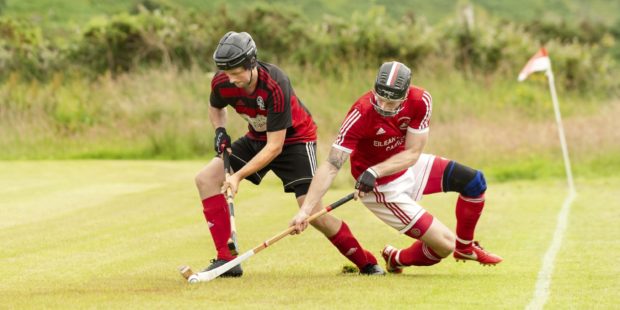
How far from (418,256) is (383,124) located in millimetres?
1274

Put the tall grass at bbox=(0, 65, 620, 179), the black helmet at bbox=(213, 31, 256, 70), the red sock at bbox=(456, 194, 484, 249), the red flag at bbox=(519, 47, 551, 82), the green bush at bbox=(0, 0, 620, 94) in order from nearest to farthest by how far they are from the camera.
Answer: the black helmet at bbox=(213, 31, 256, 70), the red sock at bbox=(456, 194, 484, 249), the red flag at bbox=(519, 47, 551, 82), the tall grass at bbox=(0, 65, 620, 179), the green bush at bbox=(0, 0, 620, 94)

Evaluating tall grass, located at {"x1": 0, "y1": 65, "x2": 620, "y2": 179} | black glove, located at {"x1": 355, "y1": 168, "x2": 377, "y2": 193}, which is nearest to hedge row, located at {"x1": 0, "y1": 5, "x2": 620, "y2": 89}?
tall grass, located at {"x1": 0, "y1": 65, "x2": 620, "y2": 179}

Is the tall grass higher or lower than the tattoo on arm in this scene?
lower

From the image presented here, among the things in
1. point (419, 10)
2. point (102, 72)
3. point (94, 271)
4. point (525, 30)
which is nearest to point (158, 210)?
point (94, 271)

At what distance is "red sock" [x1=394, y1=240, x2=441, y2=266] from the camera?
938cm

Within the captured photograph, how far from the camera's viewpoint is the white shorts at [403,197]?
9102 mm

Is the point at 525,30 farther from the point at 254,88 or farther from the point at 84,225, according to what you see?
the point at 254,88

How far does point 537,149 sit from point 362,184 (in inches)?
691

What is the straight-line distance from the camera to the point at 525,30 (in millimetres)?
46906

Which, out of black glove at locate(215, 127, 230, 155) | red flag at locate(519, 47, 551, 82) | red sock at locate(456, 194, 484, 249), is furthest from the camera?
→ red flag at locate(519, 47, 551, 82)

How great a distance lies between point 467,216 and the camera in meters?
9.38

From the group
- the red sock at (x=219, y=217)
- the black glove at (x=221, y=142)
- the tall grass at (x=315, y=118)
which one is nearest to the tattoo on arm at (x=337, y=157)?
the black glove at (x=221, y=142)

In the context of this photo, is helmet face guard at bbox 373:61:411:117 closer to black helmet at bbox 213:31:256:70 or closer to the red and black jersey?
the red and black jersey

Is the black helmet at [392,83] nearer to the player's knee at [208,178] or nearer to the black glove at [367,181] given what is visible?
the black glove at [367,181]
